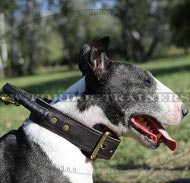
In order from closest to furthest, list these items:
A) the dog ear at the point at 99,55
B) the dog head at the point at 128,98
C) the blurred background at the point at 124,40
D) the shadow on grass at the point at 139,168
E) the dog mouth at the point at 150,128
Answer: the dog ear at the point at 99,55
the dog head at the point at 128,98
the dog mouth at the point at 150,128
the blurred background at the point at 124,40
the shadow on grass at the point at 139,168

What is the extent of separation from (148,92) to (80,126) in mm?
506

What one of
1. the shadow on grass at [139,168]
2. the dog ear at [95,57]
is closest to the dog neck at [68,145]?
the dog ear at [95,57]

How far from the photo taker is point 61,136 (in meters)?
2.55

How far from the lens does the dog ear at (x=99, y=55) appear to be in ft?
8.15

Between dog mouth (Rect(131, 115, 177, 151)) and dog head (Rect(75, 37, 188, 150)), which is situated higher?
dog head (Rect(75, 37, 188, 150))

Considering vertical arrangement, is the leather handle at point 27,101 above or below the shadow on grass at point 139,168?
above

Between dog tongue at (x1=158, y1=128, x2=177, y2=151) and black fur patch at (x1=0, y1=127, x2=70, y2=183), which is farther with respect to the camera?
dog tongue at (x1=158, y1=128, x2=177, y2=151)

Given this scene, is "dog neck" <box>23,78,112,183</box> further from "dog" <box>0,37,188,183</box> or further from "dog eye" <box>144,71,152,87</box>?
"dog eye" <box>144,71,152,87</box>

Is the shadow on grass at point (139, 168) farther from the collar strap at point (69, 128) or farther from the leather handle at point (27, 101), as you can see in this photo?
the leather handle at point (27, 101)

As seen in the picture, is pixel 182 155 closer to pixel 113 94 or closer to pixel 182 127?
pixel 182 127

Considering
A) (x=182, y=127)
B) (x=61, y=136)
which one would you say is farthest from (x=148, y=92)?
(x=182, y=127)

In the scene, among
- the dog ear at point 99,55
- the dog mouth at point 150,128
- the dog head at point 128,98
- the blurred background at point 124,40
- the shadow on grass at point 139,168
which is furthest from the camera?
the shadow on grass at point 139,168

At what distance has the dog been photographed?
2.52 m

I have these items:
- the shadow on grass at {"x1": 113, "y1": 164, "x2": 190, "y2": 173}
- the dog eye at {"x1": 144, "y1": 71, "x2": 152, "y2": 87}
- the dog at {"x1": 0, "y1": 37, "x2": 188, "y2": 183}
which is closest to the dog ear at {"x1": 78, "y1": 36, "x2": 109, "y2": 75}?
the dog at {"x1": 0, "y1": 37, "x2": 188, "y2": 183}
